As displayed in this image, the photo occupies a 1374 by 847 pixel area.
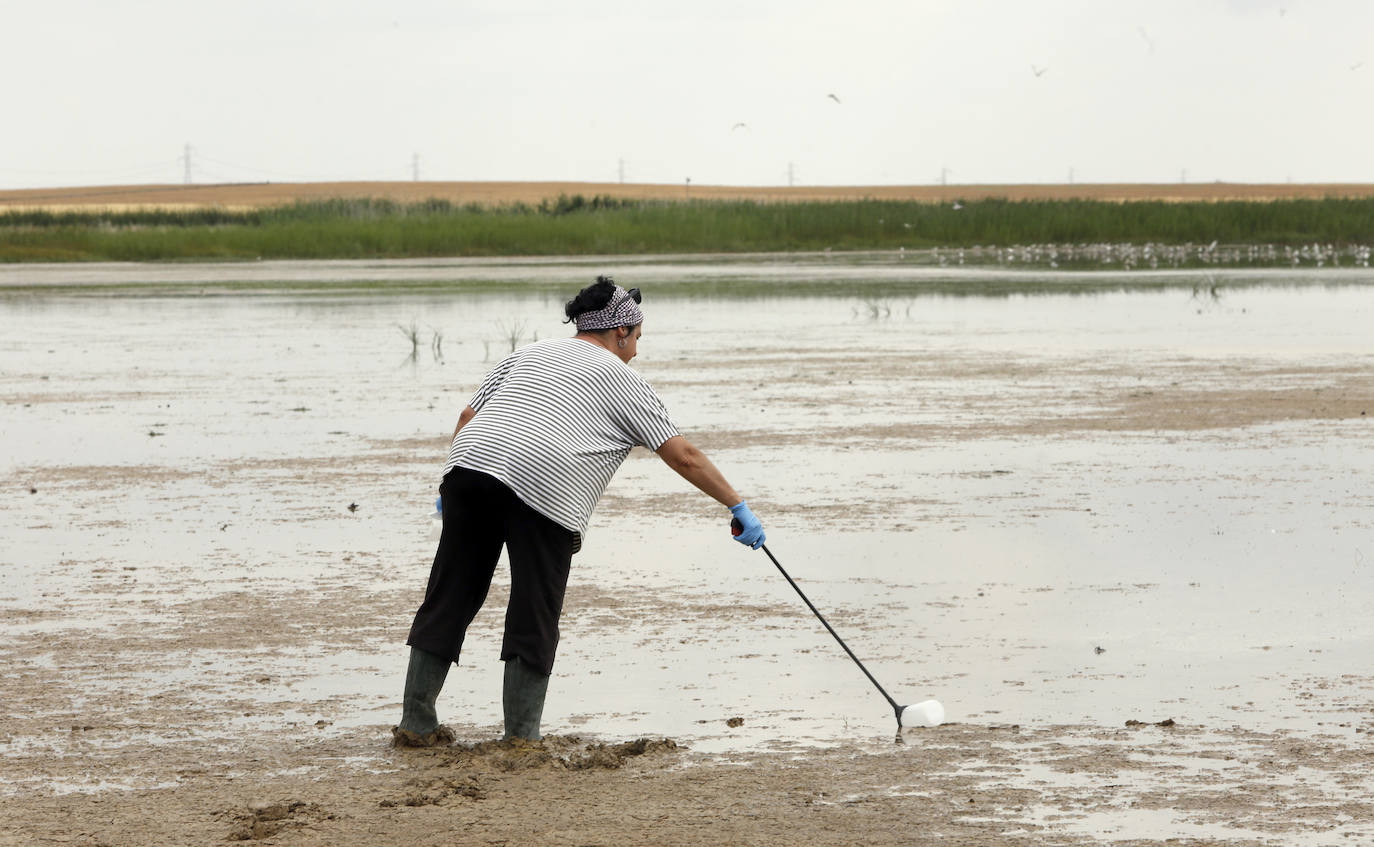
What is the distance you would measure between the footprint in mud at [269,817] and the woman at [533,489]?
0.70 m

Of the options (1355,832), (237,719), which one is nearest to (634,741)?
(237,719)

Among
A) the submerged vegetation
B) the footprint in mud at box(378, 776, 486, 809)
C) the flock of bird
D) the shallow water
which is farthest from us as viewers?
the submerged vegetation

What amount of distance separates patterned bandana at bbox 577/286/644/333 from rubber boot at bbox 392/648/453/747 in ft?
3.69

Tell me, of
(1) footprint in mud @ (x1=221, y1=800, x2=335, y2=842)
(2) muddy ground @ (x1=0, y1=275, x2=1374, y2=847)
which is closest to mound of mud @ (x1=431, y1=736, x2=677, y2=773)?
(2) muddy ground @ (x1=0, y1=275, x2=1374, y2=847)

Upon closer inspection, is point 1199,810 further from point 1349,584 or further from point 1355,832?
point 1349,584

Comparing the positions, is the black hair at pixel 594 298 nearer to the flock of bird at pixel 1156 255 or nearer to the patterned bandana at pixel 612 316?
the patterned bandana at pixel 612 316

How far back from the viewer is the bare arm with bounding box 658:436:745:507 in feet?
19.1

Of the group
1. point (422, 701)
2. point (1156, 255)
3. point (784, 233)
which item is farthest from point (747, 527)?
point (784, 233)

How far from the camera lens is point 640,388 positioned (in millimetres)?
5957

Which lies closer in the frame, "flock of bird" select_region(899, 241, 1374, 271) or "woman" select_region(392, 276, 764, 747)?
"woman" select_region(392, 276, 764, 747)

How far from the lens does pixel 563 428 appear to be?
5.89 meters

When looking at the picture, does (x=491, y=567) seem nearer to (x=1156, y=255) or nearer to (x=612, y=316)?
(x=612, y=316)

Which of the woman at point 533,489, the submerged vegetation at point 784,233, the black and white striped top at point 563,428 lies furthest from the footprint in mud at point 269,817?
the submerged vegetation at point 784,233

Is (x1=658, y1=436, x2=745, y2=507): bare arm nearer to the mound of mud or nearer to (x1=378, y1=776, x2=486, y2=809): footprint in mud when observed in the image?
the mound of mud
